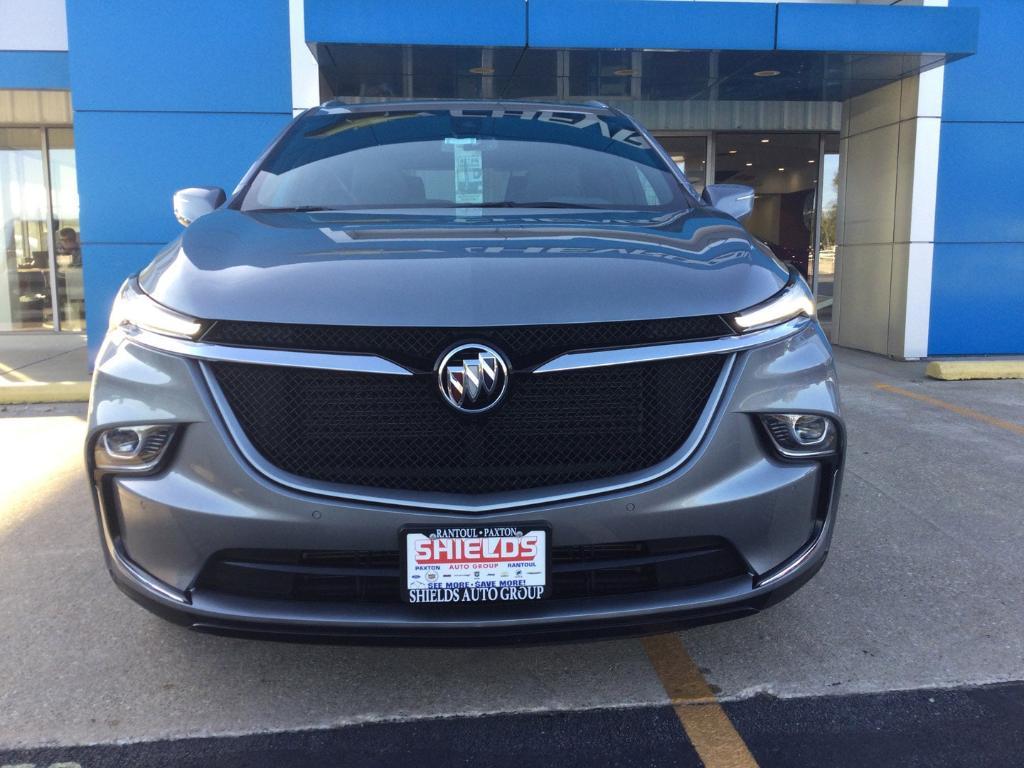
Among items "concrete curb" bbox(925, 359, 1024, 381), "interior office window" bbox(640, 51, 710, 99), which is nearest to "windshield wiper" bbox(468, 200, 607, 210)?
"interior office window" bbox(640, 51, 710, 99)

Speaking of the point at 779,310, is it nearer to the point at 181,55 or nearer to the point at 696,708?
the point at 696,708

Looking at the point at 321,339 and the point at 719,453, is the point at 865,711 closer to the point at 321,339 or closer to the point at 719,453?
the point at 719,453

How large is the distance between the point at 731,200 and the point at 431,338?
70.0 inches

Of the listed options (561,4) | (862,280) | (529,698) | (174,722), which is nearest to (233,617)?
(174,722)

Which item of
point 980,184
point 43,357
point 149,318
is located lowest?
point 43,357

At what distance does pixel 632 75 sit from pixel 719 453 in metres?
7.68

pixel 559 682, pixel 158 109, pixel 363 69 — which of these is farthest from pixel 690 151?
pixel 559 682

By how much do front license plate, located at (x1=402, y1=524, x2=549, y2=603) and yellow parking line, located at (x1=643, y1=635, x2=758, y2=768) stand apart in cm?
63

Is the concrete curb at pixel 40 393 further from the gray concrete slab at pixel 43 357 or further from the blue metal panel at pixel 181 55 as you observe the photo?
the blue metal panel at pixel 181 55

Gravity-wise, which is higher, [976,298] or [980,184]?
[980,184]

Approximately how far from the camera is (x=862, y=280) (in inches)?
391

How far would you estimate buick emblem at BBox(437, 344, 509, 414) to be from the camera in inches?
78.4

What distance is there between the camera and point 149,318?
2162 millimetres

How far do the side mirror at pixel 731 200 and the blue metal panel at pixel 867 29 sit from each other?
5.33 meters
